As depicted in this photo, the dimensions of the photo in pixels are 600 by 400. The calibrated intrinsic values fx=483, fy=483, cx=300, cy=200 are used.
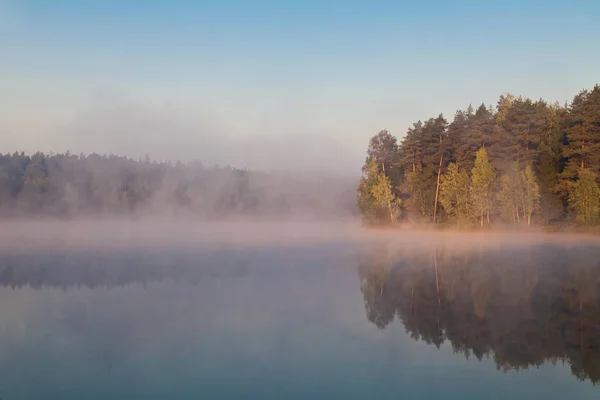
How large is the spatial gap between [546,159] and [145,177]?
4005 inches

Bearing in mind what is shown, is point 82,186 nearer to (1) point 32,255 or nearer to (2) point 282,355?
(1) point 32,255

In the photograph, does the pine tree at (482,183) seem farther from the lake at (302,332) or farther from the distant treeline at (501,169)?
the lake at (302,332)

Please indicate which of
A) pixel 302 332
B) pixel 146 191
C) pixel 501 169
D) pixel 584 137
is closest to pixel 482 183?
pixel 501 169

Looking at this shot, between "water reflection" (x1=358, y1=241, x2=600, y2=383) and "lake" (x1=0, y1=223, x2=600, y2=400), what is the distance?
2.2 inches

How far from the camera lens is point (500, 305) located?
548 inches

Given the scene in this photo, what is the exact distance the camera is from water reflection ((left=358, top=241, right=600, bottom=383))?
9.90 m

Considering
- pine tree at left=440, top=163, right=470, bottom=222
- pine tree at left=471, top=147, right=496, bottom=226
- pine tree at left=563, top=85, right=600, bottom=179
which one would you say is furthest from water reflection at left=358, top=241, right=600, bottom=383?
pine tree at left=440, top=163, right=470, bottom=222

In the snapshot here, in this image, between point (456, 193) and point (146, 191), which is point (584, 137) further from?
point (146, 191)

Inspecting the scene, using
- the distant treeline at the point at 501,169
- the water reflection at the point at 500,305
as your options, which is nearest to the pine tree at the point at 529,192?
the distant treeline at the point at 501,169

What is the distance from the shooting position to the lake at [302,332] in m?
8.23

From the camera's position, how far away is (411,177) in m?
60.1

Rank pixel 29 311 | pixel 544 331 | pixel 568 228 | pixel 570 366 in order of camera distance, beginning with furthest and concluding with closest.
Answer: pixel 568 228
pixel 29 311
pixel 544 331
pixel 570 366

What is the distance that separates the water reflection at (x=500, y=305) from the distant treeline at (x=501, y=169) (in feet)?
73.5

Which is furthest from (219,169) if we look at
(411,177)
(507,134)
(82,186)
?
(507,134)
